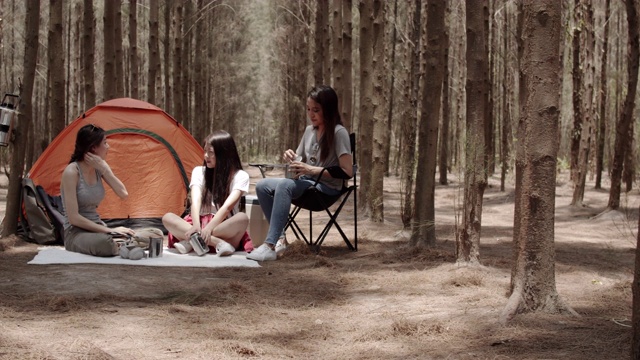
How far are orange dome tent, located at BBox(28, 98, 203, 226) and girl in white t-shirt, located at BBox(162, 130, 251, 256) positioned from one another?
1621mm

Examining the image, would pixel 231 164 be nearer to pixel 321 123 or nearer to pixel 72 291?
pixel 321 123

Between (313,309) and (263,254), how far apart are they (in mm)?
1826

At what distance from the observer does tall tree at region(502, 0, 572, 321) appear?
3775 millimetres

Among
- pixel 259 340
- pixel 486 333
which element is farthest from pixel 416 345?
pixel 259 340

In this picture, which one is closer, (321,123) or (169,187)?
(321,123)

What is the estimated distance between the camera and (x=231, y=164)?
22.1 feet

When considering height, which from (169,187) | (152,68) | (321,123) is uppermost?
(152,68)

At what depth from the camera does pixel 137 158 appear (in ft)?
27.7

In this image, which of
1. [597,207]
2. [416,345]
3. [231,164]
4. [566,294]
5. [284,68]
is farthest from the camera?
[284,68]

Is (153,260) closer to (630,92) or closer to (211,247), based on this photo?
(211,247)

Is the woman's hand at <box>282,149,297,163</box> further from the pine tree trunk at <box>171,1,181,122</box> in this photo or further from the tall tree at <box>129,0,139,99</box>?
the pine tree trunk at <box>171,1,181,122</box>

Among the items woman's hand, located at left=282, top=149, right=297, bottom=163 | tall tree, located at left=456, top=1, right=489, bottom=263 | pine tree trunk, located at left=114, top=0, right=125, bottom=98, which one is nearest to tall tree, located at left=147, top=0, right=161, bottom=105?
pine tree trunk, located at left=114, top=0, right=125, bottom=98

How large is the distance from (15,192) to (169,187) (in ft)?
5.96

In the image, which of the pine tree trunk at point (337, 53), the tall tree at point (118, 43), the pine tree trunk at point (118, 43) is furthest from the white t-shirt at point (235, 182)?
the tall tree at point (118, 43)
